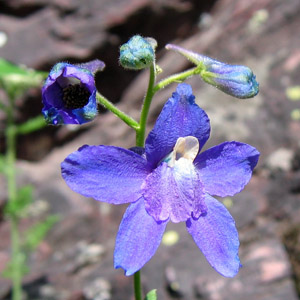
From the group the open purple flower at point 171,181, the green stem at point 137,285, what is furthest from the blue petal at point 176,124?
the green stem at point 137,285

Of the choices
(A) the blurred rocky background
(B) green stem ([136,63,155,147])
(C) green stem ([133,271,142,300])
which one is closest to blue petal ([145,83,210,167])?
(B) green stem ([136,63,155,147])

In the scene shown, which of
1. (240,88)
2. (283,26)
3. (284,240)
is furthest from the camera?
(283,26)

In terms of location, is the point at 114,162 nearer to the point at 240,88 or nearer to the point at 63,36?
the point at 240,88

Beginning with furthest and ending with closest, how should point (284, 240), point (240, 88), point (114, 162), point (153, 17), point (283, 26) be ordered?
1. point (153, 17)
2. point (283, 26)
3. point (284, 240)
4. point (240, 88)
5. point (114, 162)

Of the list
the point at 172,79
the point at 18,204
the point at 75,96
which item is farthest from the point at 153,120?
the point at 75,96

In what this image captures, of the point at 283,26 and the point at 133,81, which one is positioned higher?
the point at 283,26

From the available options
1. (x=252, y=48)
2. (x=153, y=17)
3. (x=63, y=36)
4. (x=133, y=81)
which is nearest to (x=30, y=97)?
(x=63, y=36)

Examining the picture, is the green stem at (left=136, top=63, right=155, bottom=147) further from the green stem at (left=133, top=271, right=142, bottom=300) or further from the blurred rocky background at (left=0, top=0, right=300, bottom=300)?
the blurred rocky background at (left=0, top=0, right=300, bottom=300)
